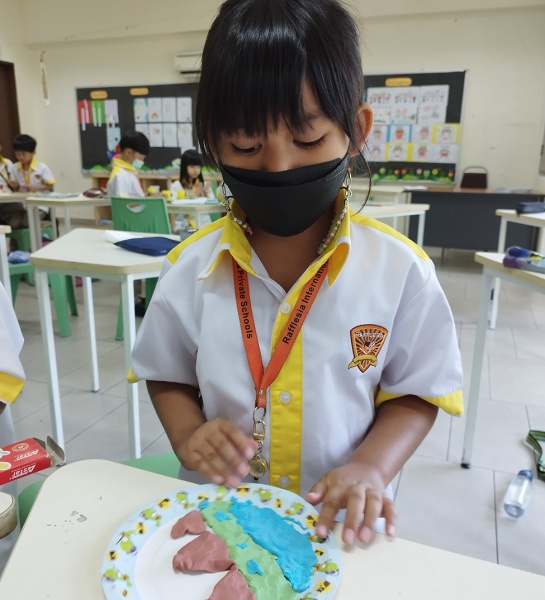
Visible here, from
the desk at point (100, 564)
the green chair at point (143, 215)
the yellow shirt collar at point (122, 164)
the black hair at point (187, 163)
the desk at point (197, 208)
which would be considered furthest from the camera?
the black hair at point (187, 163)

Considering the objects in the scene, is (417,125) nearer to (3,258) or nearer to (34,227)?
(34,227)

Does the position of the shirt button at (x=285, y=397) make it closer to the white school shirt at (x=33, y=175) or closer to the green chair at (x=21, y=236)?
the green chair at (x=21, y=236)

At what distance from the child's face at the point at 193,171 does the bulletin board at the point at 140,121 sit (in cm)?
213

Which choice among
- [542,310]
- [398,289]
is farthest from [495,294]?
[398,289]

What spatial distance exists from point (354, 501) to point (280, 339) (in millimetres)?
252

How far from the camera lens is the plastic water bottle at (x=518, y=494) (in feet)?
5.21

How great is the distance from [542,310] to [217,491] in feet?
12.4

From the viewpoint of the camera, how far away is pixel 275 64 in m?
0.64

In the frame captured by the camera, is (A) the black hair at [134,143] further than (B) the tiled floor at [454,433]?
Yes

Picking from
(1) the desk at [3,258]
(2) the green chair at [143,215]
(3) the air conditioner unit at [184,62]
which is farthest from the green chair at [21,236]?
(3) the air conditioner unit at [184,62]

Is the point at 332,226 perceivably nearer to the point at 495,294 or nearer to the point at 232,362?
the point at 232,362

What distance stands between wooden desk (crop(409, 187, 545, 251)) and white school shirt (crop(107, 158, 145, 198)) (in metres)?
2.64

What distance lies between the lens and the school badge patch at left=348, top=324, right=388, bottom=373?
0.75 meters

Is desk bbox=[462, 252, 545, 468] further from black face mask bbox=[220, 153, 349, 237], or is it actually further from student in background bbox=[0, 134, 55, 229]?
student in background bbox=[0, 134, 55, 229]
